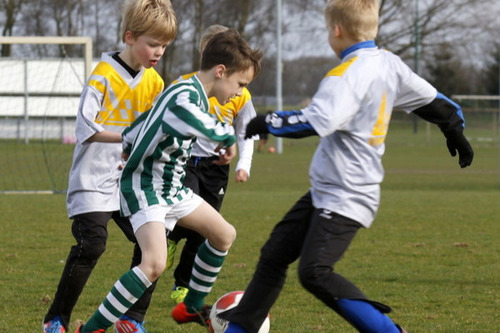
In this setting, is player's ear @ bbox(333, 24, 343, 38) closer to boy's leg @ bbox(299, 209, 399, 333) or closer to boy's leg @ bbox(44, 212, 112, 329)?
boy's leg @ bbox(299, 209, 399, 333)

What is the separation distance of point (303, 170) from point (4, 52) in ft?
40.7

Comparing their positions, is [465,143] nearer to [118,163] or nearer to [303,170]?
[118,163]

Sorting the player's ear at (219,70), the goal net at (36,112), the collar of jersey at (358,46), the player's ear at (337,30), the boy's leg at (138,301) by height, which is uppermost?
the player's ear at (337,30)

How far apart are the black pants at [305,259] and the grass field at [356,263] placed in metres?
1.01

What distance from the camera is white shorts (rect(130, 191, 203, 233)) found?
4.10 m

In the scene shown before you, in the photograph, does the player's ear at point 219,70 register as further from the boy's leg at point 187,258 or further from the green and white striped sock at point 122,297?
the boy's leg at point 187,258

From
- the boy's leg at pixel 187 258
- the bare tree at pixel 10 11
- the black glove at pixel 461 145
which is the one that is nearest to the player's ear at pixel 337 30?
the black glove at pixel 461 145

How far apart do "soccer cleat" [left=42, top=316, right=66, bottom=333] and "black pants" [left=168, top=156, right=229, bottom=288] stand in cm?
123

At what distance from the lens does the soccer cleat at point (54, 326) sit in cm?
455

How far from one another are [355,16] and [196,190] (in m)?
2.28

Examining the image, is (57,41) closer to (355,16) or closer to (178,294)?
(178,294)

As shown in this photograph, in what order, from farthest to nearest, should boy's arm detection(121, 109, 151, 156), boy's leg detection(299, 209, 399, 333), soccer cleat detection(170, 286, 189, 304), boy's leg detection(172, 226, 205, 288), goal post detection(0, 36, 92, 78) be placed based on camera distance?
goal post detection(0, 36, 92, 78) → boy's leg detection(172, 226, 205, 288) → soccer cleat detection(170, 286, 189, 304) → boy's arm detection(121, 109, 151, 156) → boy's leg detection(299, 209, 399, 333)

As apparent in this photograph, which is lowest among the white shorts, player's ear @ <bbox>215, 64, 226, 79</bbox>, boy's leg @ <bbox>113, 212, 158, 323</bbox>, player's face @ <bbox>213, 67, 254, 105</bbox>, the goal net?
the goal net

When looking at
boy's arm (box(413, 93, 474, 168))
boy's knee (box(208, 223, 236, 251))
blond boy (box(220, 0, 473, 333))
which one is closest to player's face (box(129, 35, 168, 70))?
boy's knee (box(208, 223, 236, 251))
